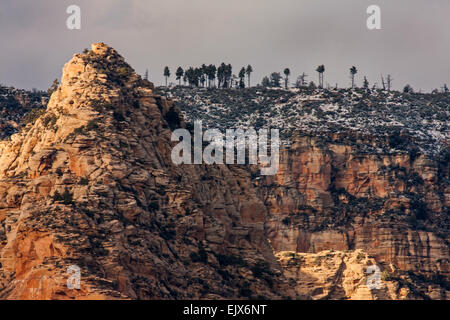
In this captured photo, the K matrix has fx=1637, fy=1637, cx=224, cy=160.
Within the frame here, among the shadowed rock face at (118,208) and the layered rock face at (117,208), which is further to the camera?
the shadowed rock face at (118,208)

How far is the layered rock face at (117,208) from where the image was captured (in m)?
144

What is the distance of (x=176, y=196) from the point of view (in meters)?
157

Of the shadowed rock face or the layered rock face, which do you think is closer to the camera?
the layered rock face

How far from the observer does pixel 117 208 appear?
492ft

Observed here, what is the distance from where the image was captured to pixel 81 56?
171m

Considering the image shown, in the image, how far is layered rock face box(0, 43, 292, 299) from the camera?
144 m

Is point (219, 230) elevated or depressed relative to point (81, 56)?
depressed
